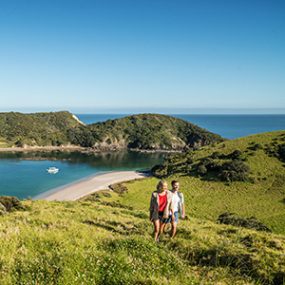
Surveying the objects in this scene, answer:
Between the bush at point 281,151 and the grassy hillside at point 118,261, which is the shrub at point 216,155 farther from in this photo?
the grassy hillside at point 118,261

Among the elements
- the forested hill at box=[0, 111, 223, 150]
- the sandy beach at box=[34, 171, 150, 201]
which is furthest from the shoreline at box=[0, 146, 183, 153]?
the sandy beach at box=[34, 171, 150, 201]

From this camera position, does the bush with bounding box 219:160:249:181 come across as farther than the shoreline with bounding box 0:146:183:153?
No

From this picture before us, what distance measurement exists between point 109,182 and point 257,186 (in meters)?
45.0

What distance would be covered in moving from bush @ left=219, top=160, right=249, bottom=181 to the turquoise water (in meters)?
47.1

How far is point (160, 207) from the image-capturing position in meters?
7.68

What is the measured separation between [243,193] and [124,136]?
12147 cm

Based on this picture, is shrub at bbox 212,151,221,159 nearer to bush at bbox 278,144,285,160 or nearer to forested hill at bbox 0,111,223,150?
bush at bbox 278,144,285,160

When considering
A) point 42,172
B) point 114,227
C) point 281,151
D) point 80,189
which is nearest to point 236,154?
point 281,151

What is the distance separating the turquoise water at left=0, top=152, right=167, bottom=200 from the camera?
6356 cm

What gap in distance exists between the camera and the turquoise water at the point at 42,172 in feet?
209

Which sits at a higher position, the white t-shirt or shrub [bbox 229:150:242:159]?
the white t-shirt

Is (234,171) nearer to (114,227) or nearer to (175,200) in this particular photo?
(175,200)

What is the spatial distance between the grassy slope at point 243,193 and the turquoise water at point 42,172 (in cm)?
2944

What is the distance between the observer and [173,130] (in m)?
179
